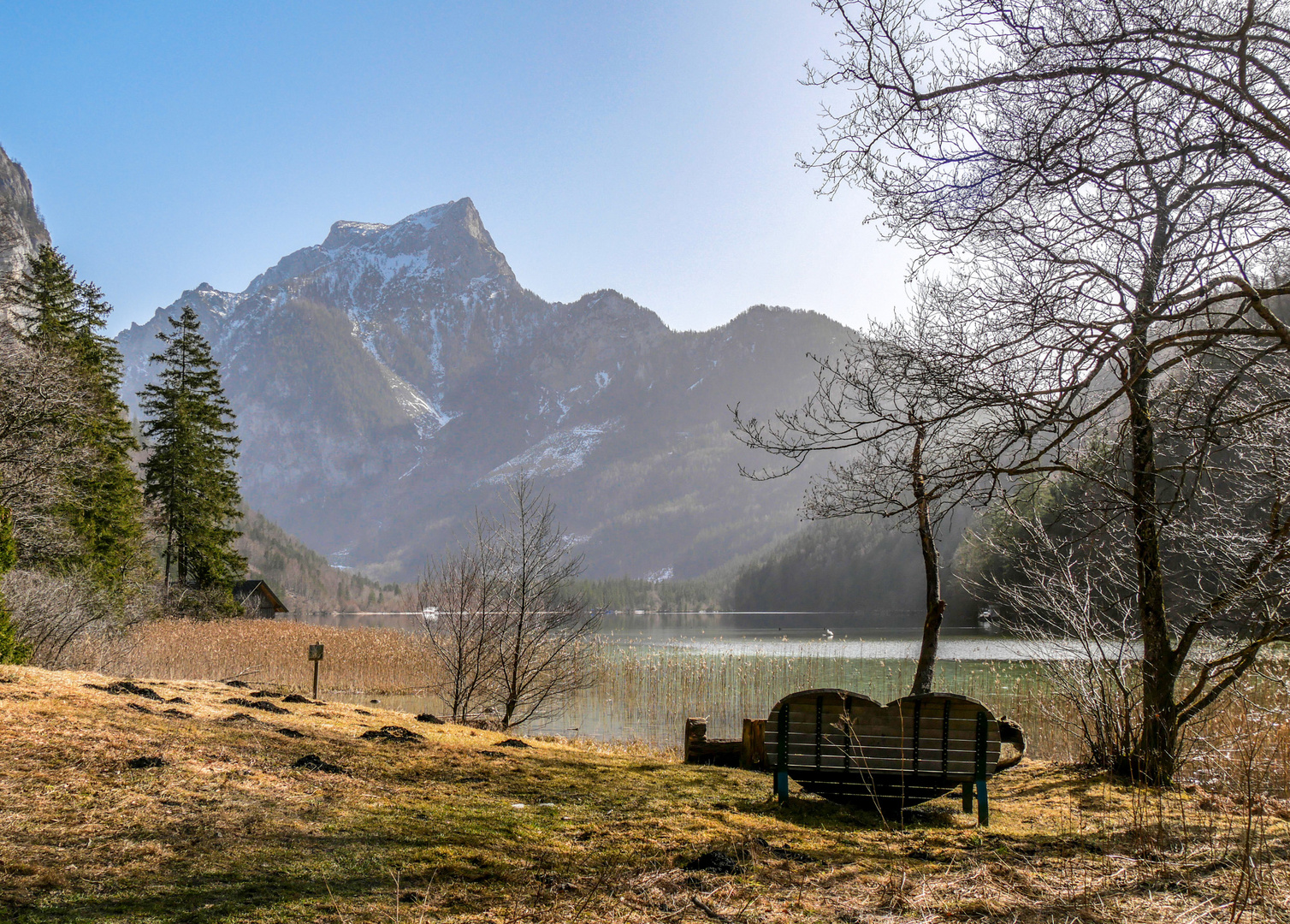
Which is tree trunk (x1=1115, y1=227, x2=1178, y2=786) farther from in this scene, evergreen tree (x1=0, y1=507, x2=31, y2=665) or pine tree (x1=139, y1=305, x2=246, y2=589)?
pine tree (x1=139, y1=305, x2=246, y2=589)

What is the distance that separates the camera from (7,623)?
10250 mm

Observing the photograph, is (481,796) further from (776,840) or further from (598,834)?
(776,840)

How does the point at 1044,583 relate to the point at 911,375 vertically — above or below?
below

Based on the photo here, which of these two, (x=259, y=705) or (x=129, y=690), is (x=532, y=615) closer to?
(x=259, y=705)

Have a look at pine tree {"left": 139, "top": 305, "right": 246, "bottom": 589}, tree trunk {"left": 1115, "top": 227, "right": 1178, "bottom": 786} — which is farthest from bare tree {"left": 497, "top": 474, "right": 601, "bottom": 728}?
pine tree {"left": 139, "top": 305, "right": 246, "bottom": 589}

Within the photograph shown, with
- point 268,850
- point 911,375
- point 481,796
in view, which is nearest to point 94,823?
point 268,850

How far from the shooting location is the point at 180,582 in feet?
103

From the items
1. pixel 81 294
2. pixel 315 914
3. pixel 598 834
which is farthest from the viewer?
pixel 81 294

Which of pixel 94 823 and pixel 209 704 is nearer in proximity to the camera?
pixel 94 823

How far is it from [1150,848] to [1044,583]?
4.39 m

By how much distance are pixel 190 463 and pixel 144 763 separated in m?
29.5

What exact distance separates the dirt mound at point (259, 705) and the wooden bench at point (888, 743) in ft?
16.3

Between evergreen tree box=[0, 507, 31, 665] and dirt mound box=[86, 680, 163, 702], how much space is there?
284 centimetres

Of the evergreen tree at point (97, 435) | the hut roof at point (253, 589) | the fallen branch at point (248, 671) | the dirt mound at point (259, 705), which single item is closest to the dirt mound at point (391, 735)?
the dirt mound at point (259, 705)
